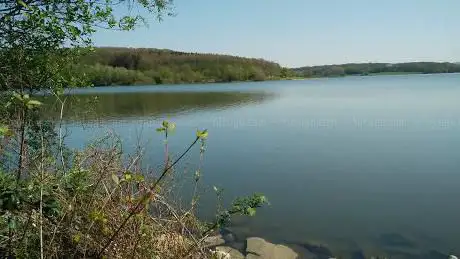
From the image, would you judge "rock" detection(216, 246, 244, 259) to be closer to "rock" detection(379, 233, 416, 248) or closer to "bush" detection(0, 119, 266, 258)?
"rock" detection(379, 233, 416, 248)

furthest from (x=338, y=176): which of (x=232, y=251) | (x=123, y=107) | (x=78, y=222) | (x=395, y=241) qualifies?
(x=123, y=107)

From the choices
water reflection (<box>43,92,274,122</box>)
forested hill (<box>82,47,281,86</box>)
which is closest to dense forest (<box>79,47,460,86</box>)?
forested hill (<box>82,47,281,86</box>)

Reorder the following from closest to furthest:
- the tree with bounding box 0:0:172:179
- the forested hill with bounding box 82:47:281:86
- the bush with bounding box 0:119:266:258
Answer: the bush with bounding box 0:119:266:258 < the tree with bounding box 0:0:172:179 < the forested hill with bounding box 82:47:281:86

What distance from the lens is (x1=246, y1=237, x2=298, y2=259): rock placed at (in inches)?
307

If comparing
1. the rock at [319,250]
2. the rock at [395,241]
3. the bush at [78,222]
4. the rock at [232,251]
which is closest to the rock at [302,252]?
the rock at [319,250]

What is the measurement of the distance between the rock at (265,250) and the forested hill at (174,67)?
111102 mm

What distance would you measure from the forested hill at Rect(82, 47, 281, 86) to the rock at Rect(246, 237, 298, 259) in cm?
11110

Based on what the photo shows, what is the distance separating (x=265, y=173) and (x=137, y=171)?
981 cm

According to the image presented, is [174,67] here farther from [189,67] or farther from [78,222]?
[78,222]

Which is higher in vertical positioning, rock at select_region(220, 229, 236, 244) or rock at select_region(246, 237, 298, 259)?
rock at select_region(220, 229, 236, 244)

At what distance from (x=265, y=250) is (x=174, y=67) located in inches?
5251

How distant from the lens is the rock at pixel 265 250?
307 inches

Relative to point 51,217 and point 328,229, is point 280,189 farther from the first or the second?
point 51,217

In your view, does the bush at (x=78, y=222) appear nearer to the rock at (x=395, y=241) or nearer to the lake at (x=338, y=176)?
the lake at (x=338, y=176)
